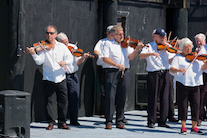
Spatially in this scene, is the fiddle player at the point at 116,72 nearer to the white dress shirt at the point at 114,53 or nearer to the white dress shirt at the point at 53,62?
the white dress shirt at the point at 114,53

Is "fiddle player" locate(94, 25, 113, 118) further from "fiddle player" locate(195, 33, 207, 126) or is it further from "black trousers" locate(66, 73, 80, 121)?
"fiddle player" locate(195, 33, 207, 126)

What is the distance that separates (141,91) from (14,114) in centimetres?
531

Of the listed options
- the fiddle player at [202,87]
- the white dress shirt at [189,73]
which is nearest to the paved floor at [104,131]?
the fiddle player at [202,87]

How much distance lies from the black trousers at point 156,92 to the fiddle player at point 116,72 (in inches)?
20.5

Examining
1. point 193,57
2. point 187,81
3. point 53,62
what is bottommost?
point 187,81

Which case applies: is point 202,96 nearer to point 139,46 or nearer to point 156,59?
point 156,59

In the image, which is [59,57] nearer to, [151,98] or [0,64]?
[0,64]

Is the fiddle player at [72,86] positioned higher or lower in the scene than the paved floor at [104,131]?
higher

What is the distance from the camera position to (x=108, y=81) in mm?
7797

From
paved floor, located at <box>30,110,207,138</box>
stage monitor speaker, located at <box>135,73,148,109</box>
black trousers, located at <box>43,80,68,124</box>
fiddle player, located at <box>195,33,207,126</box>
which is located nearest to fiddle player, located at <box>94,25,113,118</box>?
paved floor, located at <box>30,110,207,138</box>

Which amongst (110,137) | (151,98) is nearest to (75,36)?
(151,98)

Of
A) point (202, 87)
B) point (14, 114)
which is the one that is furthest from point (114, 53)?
point (14, 114)

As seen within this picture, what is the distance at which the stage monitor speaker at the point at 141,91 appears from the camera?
10398mm

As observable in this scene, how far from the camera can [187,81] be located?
716 centimetres
